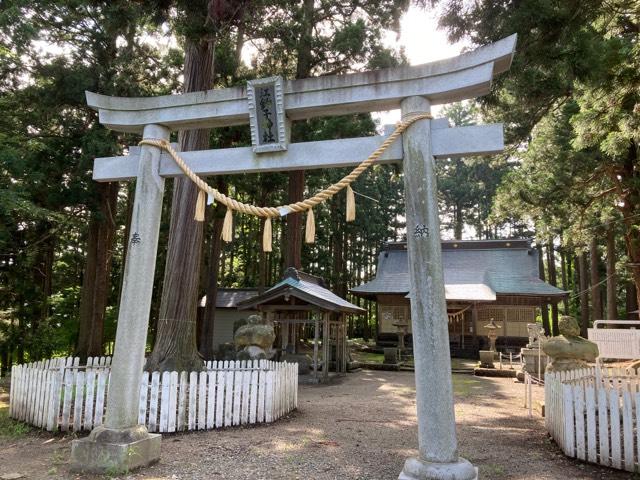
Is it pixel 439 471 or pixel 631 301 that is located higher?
pixel 631 301

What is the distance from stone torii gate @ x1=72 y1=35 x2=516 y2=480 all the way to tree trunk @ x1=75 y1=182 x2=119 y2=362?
10011 millimetres

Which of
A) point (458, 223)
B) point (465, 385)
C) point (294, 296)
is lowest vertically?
point (465, 385)

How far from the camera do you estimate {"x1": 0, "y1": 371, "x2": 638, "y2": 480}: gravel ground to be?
15.5 feet

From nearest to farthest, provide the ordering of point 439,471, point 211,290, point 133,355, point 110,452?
1. point 439,471
2. point 110,452
3. point 133,355
4. point 211,290

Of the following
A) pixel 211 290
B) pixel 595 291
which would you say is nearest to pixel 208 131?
pixel 211 290

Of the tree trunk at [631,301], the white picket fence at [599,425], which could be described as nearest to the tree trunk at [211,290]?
the white picket fence at [599,425]

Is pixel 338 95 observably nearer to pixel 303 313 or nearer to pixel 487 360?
pixel 303 313

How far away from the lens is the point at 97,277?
14.6m

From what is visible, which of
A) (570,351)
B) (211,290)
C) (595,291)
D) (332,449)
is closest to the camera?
(332,449)

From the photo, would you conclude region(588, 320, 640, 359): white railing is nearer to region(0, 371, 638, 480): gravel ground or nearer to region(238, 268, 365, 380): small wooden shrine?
region(0, 371, 638, 480): gravel ground

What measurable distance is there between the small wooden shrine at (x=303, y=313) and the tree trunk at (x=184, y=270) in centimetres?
481

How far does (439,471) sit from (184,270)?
21.8 feet

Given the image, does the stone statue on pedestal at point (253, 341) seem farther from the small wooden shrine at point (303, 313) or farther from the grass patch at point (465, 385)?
the grass patch at point (465, 385)

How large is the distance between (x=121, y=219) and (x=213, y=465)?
18.7 metres
